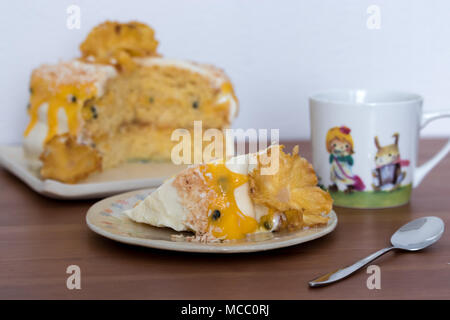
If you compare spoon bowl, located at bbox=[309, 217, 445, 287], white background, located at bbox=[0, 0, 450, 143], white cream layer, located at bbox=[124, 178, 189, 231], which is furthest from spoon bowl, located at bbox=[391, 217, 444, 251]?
white background, located at bbox=[0, 0, 450, 143]

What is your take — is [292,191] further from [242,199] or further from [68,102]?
[68,102]

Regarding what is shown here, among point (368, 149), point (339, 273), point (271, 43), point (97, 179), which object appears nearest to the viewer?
point (339, 273)

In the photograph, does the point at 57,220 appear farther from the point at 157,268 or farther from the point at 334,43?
the point at 334,43

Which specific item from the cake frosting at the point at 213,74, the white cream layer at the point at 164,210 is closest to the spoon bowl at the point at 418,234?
the white cream layer at the point at 164,210

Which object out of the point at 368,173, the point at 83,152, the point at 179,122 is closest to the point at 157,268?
the point at 368,173

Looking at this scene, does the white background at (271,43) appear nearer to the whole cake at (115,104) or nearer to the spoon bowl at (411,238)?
the whole cake at (115,104)

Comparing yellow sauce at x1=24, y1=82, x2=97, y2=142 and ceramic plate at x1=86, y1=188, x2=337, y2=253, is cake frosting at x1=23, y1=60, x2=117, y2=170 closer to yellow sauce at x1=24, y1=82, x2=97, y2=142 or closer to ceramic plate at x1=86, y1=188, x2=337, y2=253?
yellow sauce at x1=24, y1=82, x2=97, y2=142

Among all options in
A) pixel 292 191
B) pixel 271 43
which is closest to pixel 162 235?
pixel 292 191

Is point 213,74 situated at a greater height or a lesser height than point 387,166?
greater
